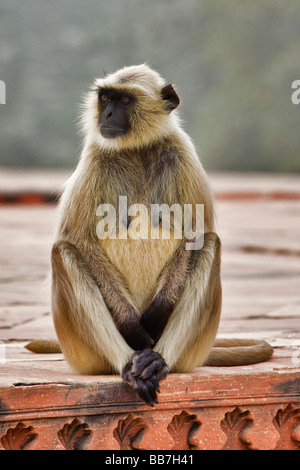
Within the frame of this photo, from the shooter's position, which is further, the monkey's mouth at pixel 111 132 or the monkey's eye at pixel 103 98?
the monkey's eye at pixel 103 98

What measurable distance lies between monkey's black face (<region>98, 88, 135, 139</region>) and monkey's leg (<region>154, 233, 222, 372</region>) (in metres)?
0.59

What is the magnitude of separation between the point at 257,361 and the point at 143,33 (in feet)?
60.8

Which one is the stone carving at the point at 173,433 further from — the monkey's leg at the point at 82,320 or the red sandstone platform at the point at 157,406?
the monkey's leg at the point at 82,320

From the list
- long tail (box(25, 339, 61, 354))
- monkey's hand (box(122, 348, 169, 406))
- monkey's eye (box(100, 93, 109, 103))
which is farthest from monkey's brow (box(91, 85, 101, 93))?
monkey's hand (box(122, 348, 169, 406))

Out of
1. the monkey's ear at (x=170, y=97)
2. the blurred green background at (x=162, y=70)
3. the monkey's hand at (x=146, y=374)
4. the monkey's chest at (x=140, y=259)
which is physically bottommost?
the monkey's hand at (x=146, y=374)

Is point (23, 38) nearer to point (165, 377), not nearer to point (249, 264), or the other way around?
point (249, 264)

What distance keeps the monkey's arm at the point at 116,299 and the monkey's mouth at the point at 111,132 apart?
488 millimetres

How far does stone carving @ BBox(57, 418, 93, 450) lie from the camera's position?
3.14 meters

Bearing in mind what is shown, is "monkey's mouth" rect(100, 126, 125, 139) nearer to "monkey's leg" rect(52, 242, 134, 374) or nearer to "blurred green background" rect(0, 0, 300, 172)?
"monkey's leg" rect(52, 242, 134, 374)

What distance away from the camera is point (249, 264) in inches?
290

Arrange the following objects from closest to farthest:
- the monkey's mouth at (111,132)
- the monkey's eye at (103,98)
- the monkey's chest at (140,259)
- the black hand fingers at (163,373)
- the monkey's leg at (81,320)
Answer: the black hand fingers at (163,373) < the monkey's leg at (81,320) < the monkey's chest at (140,259) < the monkey's mouth at (111,132) < the monkey's eye at (103,98)

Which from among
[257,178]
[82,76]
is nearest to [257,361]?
[257,178]

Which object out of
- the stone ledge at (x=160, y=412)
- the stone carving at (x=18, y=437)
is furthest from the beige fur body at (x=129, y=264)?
the stone carving at (x=18, y=437)

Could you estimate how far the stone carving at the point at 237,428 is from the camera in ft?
10.9
